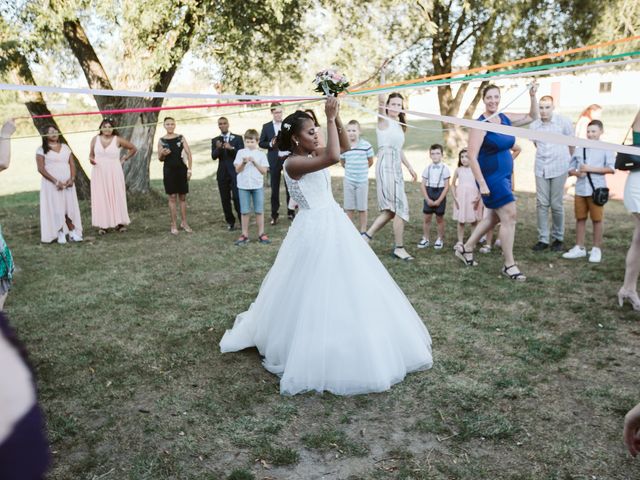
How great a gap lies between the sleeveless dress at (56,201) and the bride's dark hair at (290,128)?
6.32 meters

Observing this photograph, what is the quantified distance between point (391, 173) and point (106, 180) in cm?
539

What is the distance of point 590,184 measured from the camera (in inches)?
279

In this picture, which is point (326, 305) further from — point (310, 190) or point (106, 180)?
point (106, 180)

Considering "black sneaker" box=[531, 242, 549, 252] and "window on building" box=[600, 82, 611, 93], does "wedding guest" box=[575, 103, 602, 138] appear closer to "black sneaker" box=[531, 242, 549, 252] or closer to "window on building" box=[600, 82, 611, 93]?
"black sneaker" box=[531, 242, 549, 252]

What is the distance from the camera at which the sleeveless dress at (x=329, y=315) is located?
3.92 metres

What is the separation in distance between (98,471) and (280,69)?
12.4 meters

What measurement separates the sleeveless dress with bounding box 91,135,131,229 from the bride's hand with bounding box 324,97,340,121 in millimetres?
6981

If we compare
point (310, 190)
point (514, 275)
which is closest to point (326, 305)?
point (310, 190)

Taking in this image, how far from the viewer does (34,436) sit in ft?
2.45

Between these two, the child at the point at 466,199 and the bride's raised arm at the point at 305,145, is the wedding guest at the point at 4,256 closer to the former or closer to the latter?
the bride's raised arm at the point at 305,145

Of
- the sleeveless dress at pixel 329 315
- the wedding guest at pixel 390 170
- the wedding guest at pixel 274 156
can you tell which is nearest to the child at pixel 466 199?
the wedding guest at pixel 390 170

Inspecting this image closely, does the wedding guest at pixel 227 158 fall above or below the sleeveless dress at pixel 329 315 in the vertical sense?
above

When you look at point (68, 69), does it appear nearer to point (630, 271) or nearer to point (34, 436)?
point (630, 271)

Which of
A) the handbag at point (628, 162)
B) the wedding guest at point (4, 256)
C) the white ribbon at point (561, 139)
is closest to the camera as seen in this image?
the white ribbon at point (561, 139)
